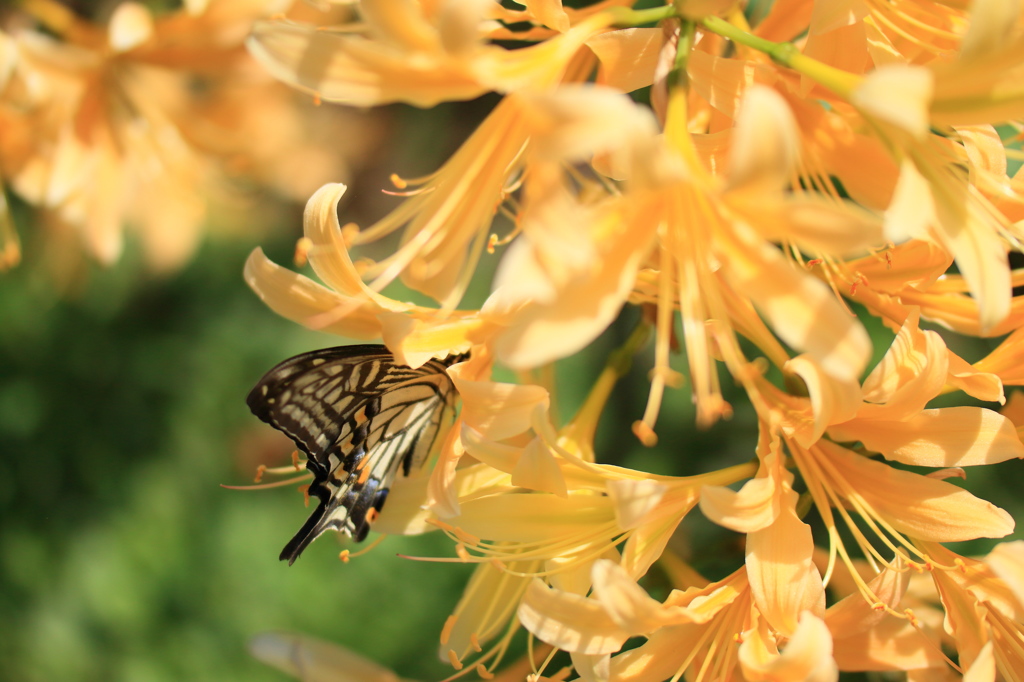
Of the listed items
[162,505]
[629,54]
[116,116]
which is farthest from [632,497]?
[162,505]

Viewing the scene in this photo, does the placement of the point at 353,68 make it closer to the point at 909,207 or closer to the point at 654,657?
the point at 909,207

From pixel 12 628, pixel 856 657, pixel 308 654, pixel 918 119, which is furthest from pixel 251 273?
pixel 12 628

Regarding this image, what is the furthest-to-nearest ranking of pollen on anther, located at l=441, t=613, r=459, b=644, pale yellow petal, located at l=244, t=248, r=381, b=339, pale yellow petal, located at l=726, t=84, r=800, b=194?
pollen on anther, located at l=441, t=613, r=459, b=644
pale yellow petal, located at l=244, t=248, r=381, b=339
pale yellow petal, located at l=726, t=84, r=800, b=194

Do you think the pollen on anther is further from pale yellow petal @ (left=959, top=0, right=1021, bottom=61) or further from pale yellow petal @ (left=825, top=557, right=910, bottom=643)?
pale yellow petal @ (left=959, top=0, right=1021, bottom=61)

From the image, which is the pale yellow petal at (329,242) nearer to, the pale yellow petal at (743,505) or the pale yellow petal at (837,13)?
the pale yellow petal at (743,505)

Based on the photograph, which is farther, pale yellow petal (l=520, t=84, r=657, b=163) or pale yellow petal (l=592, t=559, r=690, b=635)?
pale yellow petal (l=592, t=559, r=690, b=635)

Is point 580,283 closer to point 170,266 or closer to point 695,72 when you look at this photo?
point 695,72

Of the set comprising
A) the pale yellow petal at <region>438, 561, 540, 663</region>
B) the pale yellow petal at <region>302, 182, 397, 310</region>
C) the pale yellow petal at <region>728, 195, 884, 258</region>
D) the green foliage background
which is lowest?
the green foliage background

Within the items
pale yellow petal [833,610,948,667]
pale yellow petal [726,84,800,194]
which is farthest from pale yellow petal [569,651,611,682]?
pale yellow petal [726,84,800,194]
